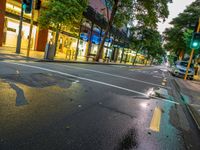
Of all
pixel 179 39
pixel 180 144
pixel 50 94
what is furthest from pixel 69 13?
pixel 179 39

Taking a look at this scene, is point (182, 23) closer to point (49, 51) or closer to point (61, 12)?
point (61, 12)

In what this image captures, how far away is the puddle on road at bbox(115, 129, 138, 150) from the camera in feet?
9.58

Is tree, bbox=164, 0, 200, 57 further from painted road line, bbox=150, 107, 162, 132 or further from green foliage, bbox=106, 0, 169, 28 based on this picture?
painted road line, bbox=150, 107, 162, 132

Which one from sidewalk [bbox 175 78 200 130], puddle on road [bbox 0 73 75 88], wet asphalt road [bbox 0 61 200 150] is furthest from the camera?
puddle on road [bbox 0 73 75 88]

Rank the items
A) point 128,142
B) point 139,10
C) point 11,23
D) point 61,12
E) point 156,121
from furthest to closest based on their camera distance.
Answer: point 139,10
point 11,23
point 61,12
point 156,121
point 128,142

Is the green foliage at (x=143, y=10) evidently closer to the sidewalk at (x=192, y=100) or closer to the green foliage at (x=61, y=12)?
the green foliage at (x=61, y=12)

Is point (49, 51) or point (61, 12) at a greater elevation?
point (61, 12)

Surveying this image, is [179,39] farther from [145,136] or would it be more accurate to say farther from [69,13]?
[145,136]

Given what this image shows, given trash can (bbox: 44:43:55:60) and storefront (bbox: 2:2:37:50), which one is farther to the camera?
storefront (bbox: 2:2:37:50)

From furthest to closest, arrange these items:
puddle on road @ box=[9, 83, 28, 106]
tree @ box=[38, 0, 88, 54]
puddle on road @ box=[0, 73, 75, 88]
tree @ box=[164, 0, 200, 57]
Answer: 1. tree @ box=[164, 0, 200, 57]
2. tree @ box=[38, 0, 88, 54]
3. puddle on road @ box=[0, 73, 75, 88]
4. puddle on road @ box=[9, 83, 28, 106]

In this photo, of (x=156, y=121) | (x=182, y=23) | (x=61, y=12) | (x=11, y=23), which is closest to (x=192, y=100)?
(x=156, y=121)

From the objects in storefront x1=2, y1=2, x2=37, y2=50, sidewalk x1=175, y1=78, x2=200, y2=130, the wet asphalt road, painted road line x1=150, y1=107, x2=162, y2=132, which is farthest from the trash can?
painted road line x1=150, y1=107, x2=162, y2=132

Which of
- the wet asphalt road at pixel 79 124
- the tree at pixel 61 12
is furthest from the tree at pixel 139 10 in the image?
the wet asphalt road at pixel 79 124

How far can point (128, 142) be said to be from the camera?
10.3 feet
